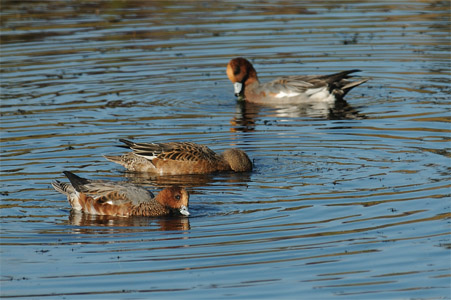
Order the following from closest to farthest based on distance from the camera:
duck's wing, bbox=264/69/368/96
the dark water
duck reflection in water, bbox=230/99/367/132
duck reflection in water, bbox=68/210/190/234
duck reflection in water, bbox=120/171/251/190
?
1. the dark water
2. duck reflection in water, bbox=68/210/190/234
3. duck reflection in water, bbox=120/171/251/190
4. duck reflection in water, bbox=230/99/367/132
5. duck's wing, bbox=264/69/368/96

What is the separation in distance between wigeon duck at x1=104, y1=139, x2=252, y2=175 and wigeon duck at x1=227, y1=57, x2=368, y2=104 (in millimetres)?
4973

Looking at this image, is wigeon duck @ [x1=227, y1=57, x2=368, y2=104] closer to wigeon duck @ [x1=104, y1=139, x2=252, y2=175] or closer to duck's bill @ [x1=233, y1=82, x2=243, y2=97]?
duck's bill @ [x1=233, y1=82, x2=243, y2=97]

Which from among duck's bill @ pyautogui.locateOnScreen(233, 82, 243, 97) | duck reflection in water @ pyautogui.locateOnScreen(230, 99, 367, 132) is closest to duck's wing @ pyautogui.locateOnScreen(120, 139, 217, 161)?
duck reflection in water @ pyautogui.locateOnScreen(230, 99, 367, 132)

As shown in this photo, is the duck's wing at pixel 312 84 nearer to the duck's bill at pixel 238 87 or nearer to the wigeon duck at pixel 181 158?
the duck's bill at pixel 238 87

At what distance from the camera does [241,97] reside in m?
19.2

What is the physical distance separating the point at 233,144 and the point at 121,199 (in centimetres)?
380

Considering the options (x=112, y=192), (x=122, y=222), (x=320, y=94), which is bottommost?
(x=122, y=222)

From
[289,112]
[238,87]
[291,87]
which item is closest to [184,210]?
[289,112]

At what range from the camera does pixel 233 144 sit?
50.1ft

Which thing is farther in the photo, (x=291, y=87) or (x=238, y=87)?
(x=238, y=87)

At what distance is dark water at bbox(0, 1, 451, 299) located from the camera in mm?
9406

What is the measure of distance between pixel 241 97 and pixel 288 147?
15.3ft

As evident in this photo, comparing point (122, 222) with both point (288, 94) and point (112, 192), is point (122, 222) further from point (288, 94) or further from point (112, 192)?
point (288, 94)

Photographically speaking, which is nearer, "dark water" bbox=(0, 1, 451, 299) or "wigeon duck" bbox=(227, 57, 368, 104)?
"dark water" bbox=(0, 1, 451, 299)
